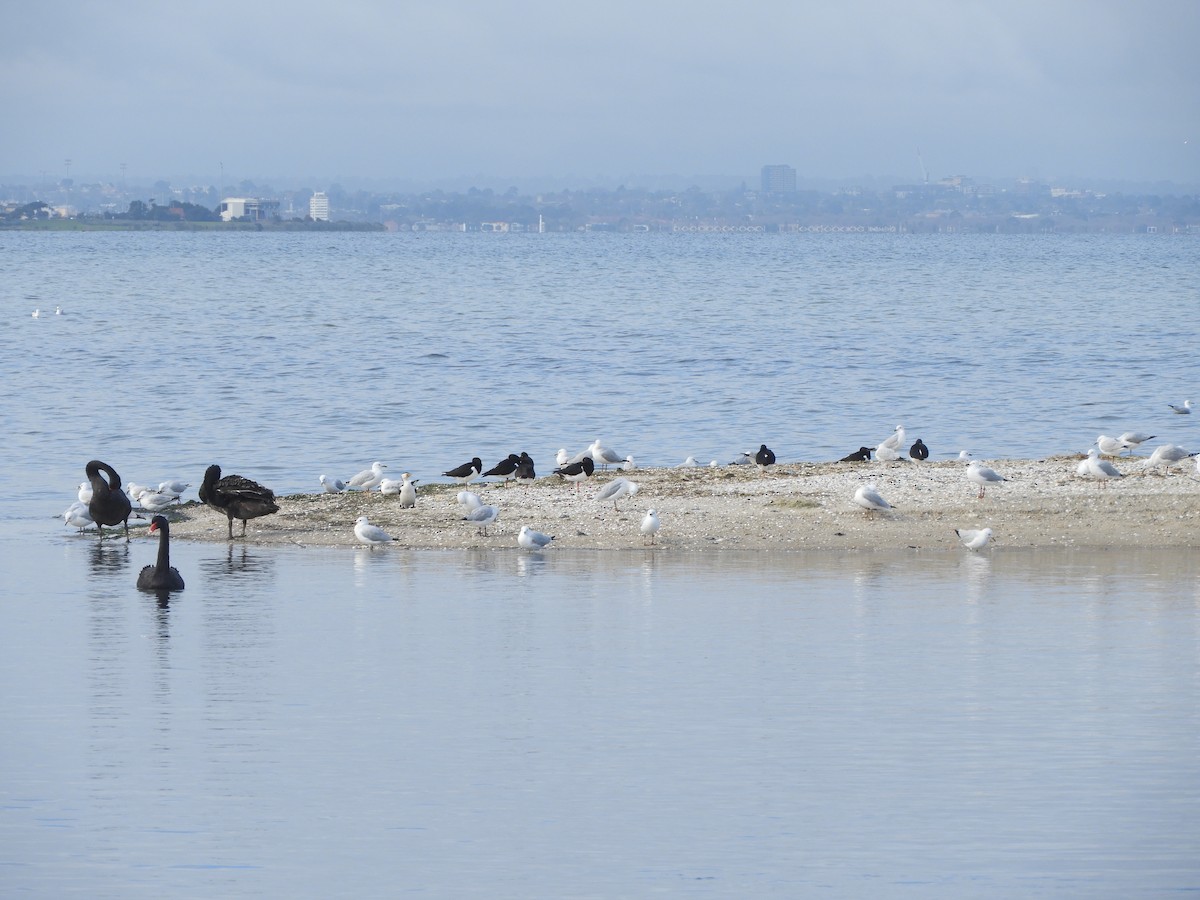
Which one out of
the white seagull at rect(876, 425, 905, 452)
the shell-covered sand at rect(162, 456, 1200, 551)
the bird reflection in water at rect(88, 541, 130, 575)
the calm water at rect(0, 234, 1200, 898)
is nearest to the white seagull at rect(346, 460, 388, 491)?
the shell-covered sand at rect(162, 456, 1200, 551)

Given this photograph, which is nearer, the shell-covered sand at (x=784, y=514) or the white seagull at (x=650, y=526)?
the white seagull at (x=650, y=526)

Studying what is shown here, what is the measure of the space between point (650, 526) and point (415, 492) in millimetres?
4419

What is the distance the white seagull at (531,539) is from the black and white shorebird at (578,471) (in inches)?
132

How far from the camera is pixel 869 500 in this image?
1847cm

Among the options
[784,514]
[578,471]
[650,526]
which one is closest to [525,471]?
[578,471]

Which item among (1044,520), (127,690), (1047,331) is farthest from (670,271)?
(127,690)

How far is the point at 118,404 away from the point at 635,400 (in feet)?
34.1

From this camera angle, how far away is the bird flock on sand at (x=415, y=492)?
17609 mm

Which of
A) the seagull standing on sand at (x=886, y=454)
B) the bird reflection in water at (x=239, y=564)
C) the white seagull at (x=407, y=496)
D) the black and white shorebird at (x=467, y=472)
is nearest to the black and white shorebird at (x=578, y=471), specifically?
the black and white shorebird at (x=467, y=472)

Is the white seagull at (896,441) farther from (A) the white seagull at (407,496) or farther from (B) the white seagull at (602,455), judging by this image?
(A) the white seagull at (407,496)

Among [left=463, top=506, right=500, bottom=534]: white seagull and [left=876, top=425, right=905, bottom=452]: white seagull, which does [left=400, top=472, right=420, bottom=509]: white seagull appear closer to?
[left=463, top=506, right=500, bottom=534]: white seagull

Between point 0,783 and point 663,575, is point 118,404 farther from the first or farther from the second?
point 0,783

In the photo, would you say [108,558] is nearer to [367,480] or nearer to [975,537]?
[367,480]

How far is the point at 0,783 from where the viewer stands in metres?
9.68
